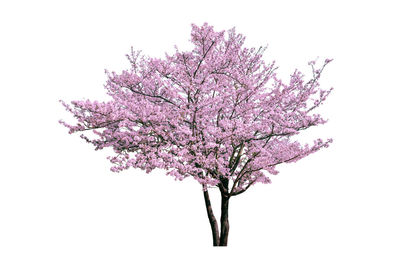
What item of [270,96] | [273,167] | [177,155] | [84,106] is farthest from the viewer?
[273,167]

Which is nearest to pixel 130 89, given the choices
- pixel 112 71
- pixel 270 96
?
pixel 112 71

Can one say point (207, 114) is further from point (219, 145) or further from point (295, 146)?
point (295, 146)

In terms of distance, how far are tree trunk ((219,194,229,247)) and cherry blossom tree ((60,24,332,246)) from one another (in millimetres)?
25

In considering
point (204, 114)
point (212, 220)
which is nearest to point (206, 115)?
point (204, 114)

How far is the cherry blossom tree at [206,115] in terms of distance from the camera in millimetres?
8953

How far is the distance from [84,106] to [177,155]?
89.8 inches

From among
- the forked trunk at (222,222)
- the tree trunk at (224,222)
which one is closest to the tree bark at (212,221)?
the forked trunk at (222,222)

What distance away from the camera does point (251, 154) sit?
32.4 ft

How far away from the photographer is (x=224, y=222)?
33.4 ft

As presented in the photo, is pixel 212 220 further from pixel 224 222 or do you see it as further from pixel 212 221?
pixel 224 222

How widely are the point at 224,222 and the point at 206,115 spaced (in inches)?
111

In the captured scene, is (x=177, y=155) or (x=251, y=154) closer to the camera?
(x=177, y=155)

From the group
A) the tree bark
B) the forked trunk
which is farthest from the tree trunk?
the tree bark

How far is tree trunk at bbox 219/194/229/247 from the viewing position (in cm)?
1009
